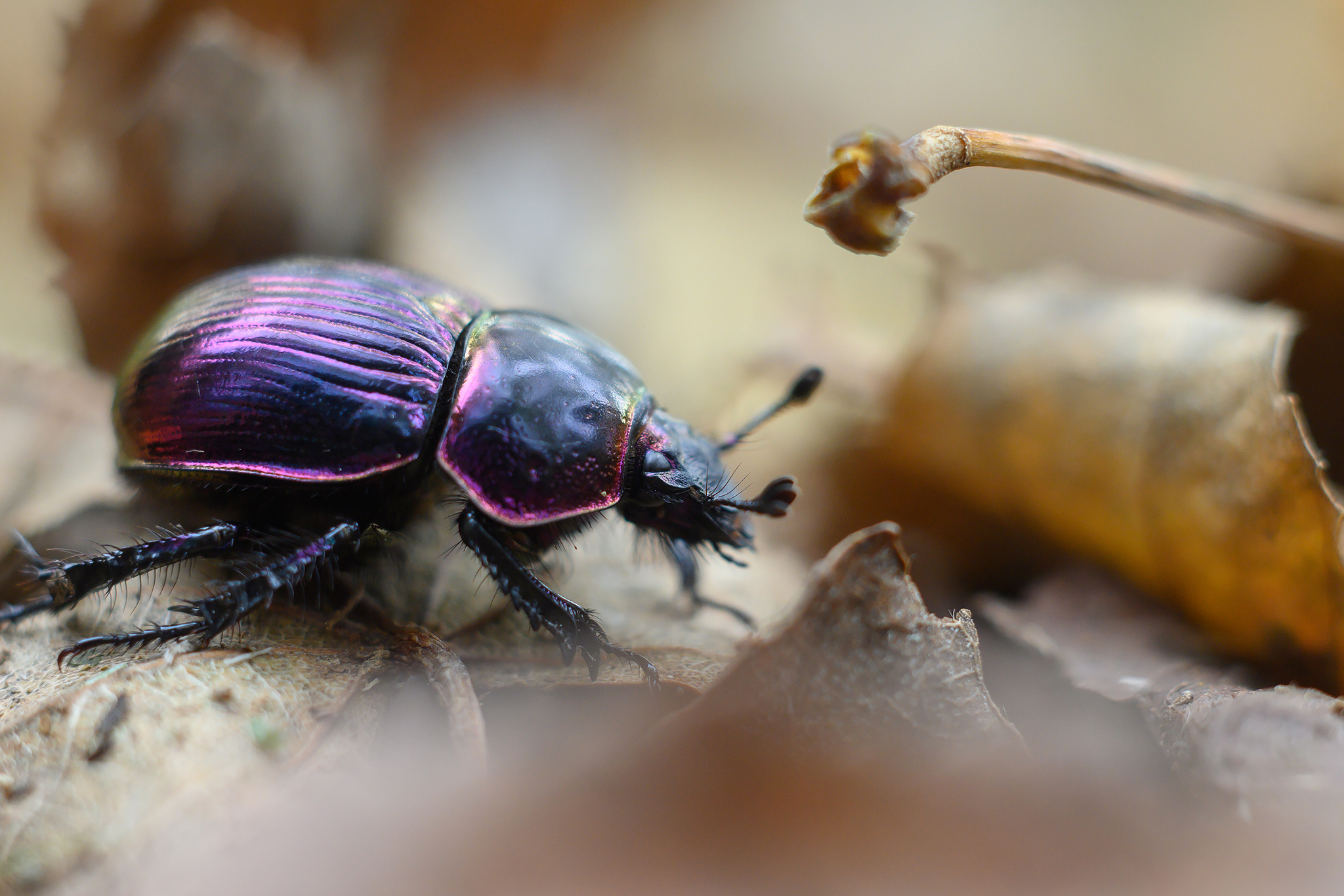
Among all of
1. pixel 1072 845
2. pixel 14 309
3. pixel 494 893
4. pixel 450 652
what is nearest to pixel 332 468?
pixel 450 652

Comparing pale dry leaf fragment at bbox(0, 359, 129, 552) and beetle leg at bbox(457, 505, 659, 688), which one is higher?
beetle leg at bbox(457, 505, 659, 688)

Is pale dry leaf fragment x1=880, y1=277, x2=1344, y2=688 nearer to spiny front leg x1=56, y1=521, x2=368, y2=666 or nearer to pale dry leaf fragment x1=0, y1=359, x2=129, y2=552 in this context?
spiny front leg x1=56, y1=521, x2=368, y2=666

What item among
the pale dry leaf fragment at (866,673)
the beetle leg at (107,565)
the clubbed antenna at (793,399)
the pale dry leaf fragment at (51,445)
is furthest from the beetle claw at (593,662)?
the pale dry leaf fragment at (51,445)

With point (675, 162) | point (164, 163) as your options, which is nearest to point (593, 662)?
point (164, 163)

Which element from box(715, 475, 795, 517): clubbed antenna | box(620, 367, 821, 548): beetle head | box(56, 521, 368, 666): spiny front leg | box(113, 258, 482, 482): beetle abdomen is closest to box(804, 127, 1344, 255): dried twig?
box(715, 475, 795, 517): clubbed antenna

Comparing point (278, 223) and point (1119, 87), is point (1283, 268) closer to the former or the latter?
point (1119, 87)

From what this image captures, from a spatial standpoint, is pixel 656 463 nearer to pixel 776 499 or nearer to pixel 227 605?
pixel 776 499
